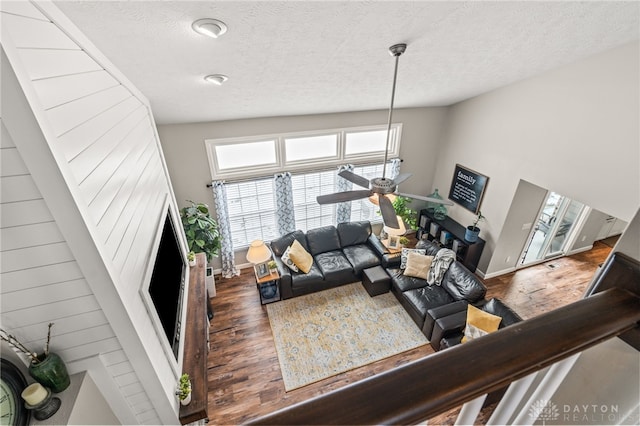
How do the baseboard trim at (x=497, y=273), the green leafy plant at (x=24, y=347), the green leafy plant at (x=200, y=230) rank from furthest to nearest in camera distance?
1. the baseboard trim at (x=497, y=273)
2. the green leafy plant at (x=200, y=230)
3. the green leafy plant at (x=24, y=347)

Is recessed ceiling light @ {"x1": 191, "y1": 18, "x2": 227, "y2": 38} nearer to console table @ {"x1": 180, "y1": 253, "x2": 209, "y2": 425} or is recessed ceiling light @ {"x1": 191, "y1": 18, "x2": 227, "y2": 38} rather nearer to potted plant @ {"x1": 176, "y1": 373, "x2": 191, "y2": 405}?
potted plant @ {"x1": 176, "y1": 373, "x2": 191, "y2": 405}

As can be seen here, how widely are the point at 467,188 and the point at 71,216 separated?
5.76 m

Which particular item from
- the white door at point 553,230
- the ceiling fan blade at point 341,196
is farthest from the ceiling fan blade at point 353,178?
the white door at point 553,230

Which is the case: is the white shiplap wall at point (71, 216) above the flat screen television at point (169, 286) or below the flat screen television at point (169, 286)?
above

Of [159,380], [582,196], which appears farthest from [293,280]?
[582,196]

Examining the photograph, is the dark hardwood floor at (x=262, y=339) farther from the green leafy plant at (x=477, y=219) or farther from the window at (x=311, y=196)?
the window at (x=311, y=196)

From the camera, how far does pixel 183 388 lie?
206 centimetres

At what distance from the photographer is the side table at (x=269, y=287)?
4.52 meters

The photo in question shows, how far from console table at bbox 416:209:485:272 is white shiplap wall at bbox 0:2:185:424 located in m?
4.89

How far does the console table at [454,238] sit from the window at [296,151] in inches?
63.2

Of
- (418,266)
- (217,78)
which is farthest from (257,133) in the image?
(418,266)

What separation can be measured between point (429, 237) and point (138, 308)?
5530mm

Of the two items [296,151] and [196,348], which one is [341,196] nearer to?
[196,348]

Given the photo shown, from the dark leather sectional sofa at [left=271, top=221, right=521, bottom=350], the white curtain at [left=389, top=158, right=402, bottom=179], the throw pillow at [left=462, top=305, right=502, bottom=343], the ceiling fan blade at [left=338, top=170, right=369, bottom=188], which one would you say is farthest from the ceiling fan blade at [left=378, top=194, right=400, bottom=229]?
the white curtain at [left=389, top=158, right=402, bottom=179]
